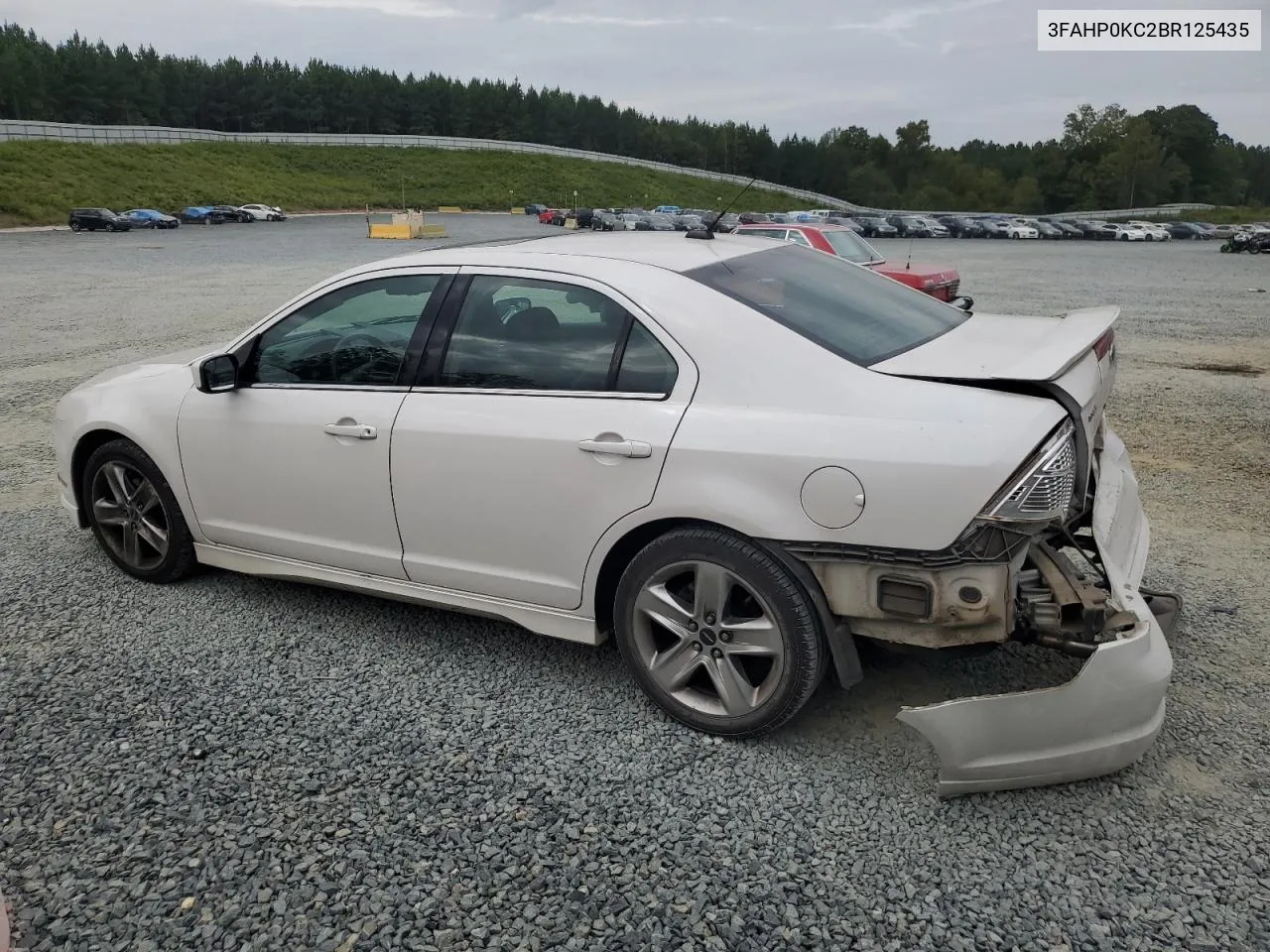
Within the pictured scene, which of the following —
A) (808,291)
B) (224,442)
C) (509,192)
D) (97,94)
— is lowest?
(224,442)

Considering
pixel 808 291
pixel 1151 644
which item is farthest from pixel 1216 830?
pixel 808 291

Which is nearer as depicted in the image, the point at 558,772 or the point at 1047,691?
the point at 1047,691

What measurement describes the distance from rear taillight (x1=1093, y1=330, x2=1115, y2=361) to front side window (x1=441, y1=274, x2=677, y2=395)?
1.52 metres

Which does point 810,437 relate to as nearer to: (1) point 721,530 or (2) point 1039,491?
(1) point 721,530

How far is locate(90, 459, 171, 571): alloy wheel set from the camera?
15.1 feet

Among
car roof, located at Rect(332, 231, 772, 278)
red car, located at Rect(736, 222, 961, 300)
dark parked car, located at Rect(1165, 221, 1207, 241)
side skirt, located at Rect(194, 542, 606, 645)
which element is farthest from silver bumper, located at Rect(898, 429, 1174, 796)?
dark parked car, located at Rect(1165, 221, 1207, 241)

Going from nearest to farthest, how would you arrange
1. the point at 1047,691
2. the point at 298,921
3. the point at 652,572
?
the point at 298,921 < the point at 1047,691 < the point at 652,572

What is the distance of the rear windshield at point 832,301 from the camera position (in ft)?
10.9

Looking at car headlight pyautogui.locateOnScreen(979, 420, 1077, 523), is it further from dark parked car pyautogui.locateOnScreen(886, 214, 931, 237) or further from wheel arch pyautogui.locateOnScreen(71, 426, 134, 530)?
dark parked car pyautogui.locateOnScreen(886, 214, 931, 237)

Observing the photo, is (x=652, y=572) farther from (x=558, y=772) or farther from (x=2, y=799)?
(x=2, y=799)

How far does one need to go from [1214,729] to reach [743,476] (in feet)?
6.03

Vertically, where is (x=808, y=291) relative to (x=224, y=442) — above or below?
above

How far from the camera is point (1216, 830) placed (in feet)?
9.09

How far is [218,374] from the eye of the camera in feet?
13.6
